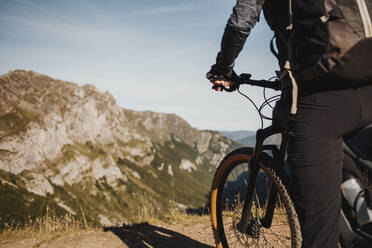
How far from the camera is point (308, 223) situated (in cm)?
195

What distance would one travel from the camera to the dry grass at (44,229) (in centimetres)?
565

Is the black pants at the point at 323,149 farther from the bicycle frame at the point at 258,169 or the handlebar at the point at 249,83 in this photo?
the handlebar at the point at 249,83

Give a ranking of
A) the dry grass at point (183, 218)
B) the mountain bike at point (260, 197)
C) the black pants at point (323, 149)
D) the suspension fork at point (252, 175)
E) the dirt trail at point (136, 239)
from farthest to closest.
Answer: the dry grass at point (183, 218), the dirt trail at point (136, 239), the suspension fork at point (252, 175), the mountain bike at point (260, 197), the black pants at point (323, 149)

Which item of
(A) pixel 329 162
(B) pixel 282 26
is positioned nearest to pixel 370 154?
(A) pixel 329 162

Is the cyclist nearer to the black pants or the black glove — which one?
the black pants

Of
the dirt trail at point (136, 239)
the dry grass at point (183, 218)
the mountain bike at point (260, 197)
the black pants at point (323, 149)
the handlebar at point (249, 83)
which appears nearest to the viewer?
the black pants at point (323, 149)

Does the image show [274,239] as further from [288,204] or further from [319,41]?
[319,41]

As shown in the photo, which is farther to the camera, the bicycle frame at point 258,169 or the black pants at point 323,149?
the bicycle frame at point 258,169

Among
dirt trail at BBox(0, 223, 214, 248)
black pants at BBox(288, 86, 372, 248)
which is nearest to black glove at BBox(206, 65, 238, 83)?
black pants at BBox(288, 86, 372, 248)

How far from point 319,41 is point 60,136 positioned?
209 meters

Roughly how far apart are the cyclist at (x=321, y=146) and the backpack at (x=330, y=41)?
0.27 feet

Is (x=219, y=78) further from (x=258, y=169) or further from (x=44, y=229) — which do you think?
(x=44, y=229)

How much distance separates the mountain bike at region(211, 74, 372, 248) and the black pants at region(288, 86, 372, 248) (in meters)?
0.17

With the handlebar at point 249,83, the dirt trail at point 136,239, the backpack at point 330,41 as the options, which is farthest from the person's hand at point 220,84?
the dirt trail at point 136,239
